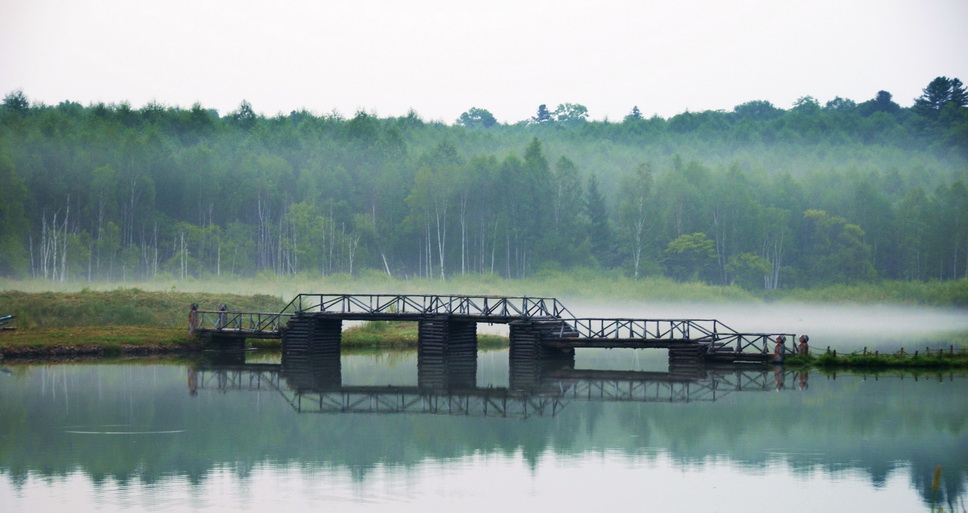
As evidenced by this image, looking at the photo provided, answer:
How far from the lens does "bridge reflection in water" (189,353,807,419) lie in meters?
40.6

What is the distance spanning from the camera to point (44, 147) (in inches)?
3868

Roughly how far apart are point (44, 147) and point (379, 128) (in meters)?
40.9

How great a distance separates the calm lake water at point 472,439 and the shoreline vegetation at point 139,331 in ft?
7.85

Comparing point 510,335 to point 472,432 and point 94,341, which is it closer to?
point 472,432

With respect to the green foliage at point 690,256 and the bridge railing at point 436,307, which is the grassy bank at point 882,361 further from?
the green foliage at point 690,256

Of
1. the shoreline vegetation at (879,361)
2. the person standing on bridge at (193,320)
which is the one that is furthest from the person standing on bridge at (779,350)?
the person standing on bridge at (193,320)

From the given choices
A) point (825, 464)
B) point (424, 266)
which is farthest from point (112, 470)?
point (424, 266)

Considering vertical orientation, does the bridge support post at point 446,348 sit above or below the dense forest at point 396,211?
below

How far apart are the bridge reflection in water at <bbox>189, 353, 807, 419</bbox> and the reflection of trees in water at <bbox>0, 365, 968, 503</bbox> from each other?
1.17 meters

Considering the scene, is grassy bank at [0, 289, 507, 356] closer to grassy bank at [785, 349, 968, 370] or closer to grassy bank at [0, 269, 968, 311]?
grassy bank at [785, 349, 968, 370]

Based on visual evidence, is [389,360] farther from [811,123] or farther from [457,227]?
[811,123]

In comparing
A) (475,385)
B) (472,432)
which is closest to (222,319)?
(475,385)

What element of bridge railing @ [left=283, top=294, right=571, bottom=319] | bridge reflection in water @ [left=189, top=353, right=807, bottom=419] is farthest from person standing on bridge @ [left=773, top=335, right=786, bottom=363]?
bridge railing @ [left=283, top=294, right=571, bottom=319]

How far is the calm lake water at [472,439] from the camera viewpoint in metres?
26.6
